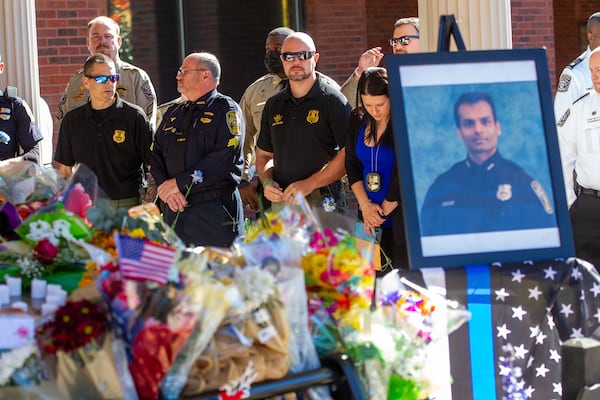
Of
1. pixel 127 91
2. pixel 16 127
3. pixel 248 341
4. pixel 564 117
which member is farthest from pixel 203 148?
pixel 248 341

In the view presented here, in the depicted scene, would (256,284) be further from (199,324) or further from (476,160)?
(476,160)

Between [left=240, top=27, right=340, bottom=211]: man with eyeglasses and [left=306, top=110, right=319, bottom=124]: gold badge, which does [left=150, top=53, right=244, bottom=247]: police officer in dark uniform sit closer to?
[left=306, top=110, right=319, bottom=124]: gold badge

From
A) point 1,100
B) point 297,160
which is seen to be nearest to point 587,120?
point 297,160

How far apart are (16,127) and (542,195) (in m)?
4.44

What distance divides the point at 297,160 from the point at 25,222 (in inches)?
125

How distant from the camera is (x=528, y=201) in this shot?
168 inches

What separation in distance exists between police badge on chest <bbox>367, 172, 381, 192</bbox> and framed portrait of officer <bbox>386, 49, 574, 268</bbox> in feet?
6.45

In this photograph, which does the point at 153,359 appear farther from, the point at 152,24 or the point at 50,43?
the point at 152,24

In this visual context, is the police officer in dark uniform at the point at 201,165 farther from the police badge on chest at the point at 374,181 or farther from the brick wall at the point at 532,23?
the brick wall at the point at 532,23

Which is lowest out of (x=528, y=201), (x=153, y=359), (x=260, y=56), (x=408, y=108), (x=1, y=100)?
(x=153, y=359)

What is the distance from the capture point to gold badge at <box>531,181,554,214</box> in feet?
14.1

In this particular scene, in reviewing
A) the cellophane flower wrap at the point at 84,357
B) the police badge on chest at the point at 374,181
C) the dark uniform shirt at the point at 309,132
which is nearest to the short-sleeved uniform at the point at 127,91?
the dark uniform shirt at the point at 309,132

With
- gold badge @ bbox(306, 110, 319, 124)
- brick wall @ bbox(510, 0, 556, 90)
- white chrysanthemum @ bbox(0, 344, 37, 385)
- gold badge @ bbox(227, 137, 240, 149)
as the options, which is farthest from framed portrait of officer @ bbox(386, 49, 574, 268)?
brick wall @ bbox(510, 0, 556, 90)

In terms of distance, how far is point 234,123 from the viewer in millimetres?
7219
